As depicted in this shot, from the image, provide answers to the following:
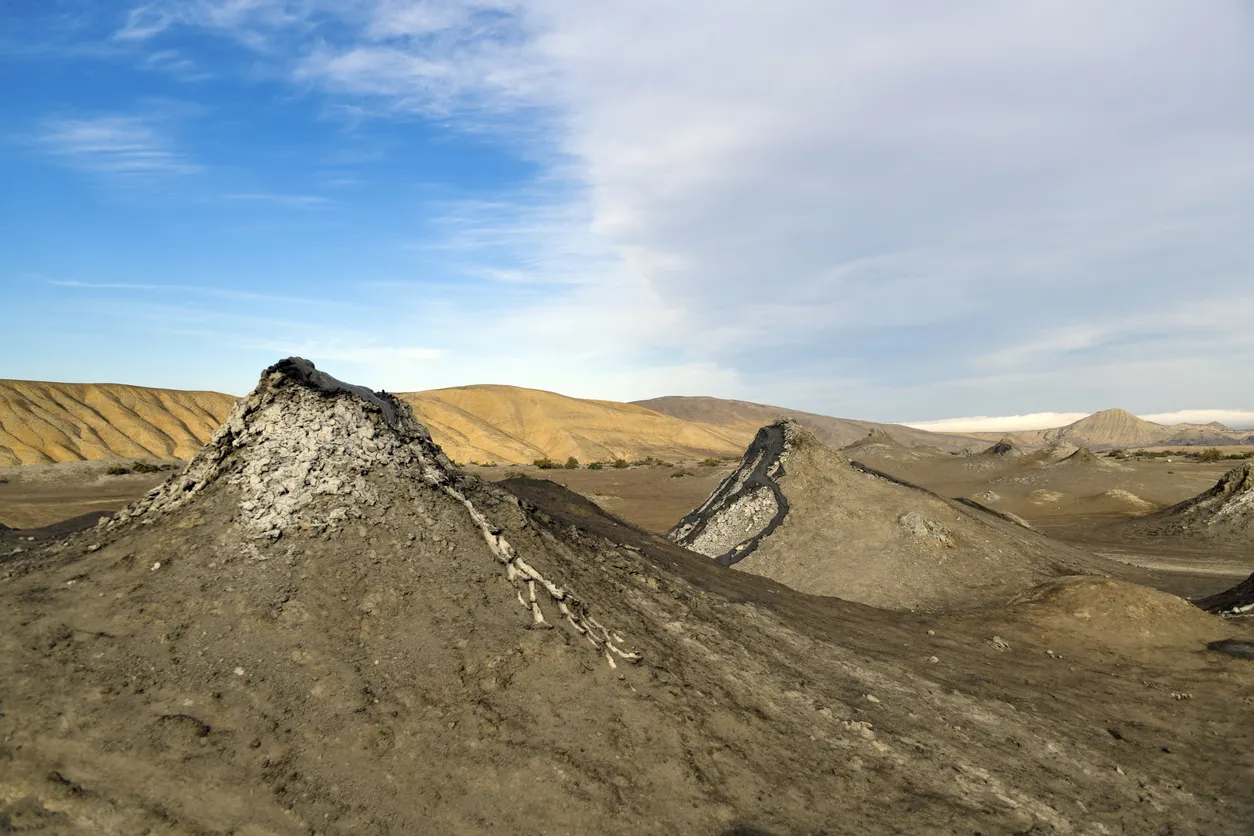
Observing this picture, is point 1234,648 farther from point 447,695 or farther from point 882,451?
point 882,451

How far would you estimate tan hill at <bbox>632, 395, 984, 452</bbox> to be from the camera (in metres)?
119

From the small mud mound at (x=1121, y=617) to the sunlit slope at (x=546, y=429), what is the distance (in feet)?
163

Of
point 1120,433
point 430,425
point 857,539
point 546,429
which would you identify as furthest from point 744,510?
point 1120,433

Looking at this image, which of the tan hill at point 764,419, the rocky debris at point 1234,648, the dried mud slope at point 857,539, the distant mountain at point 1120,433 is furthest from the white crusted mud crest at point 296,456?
the distant mountain at point 1120,433

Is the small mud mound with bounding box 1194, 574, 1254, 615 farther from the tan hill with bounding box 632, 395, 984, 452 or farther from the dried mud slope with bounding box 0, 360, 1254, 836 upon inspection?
the tan hill with bounding box 632, 395, 984, 452

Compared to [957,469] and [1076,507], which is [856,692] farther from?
[957,469]

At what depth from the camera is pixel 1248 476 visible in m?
21.3

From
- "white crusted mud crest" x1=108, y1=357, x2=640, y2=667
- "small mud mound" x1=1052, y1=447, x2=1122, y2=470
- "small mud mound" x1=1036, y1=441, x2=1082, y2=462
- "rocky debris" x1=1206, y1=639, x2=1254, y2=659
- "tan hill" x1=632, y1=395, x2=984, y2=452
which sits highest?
"tan hill" x1=632, y1=395, x2=984, y2=452

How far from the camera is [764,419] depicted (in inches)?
4978

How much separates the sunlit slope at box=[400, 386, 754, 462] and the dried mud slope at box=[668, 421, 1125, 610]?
43187mm

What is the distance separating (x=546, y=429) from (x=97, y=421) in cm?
3766

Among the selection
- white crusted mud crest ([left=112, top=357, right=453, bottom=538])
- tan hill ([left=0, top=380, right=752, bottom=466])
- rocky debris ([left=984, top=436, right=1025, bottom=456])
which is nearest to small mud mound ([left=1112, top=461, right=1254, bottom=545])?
rocky debris ([left=984, top=436, right=1025, bottom=456])

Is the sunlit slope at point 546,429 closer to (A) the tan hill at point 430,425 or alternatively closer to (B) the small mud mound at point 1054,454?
(A) the tan hill at point 430,425

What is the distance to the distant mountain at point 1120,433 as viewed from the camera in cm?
13025
